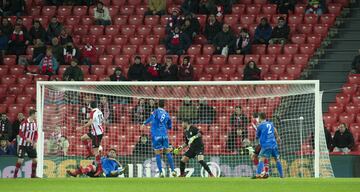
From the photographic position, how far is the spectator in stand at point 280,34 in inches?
1215

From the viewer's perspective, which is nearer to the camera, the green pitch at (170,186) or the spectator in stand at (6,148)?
the green pitch at (170,186)

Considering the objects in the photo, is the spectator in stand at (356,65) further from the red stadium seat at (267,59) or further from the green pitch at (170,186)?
the green pitch at (170,186)

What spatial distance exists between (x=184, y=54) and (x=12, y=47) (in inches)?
200

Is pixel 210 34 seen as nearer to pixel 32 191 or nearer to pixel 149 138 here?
pixel 149 138

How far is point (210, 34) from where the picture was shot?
31.5 m

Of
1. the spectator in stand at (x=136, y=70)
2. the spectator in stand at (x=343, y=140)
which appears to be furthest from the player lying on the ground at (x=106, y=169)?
the spectator in stand at (x=343, y=140)

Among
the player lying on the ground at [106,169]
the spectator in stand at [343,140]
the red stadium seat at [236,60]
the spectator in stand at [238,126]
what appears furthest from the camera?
the red stadium seat at [236,60]

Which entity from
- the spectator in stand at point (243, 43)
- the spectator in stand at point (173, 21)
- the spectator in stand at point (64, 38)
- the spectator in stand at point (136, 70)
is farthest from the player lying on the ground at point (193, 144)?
the spectator in stand at point (64, 38)

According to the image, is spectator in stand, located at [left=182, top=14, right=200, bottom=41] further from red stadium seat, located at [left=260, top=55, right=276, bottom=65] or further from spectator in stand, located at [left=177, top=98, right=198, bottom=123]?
spectator in stand, located at [left=177, top=98, right=198, bottom=123]

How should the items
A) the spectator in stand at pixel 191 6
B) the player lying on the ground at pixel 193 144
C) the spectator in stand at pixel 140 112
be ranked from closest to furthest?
the player lying on the ground at pixel 193 144 < the spectator in stand at pixel 140 112 < the spectator in stand at pixel 191 6

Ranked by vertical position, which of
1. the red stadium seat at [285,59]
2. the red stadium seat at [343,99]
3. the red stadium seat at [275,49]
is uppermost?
the red stadium seat at [275,49]

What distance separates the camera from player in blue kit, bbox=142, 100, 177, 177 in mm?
25031

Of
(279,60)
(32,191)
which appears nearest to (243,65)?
(279,60)

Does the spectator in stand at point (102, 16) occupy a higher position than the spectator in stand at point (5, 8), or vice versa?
the spectator in stand at point (5, 8)
